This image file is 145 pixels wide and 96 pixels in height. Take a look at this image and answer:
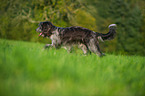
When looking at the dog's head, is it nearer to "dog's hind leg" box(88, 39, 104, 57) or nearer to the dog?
the dog

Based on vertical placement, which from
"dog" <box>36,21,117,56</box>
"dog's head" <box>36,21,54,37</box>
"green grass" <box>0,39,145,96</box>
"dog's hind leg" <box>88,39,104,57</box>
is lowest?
"green grass" <box>0,39,145,96</box>

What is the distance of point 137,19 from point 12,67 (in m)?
27.3

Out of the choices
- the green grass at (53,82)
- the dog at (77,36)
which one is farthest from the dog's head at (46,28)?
the green grass at (53,82)

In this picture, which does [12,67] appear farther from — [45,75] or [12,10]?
[12,10]

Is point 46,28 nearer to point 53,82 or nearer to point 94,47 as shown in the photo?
point 94,47

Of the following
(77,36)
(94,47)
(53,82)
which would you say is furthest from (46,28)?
(53,82)

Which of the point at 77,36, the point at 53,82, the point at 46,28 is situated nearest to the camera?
the point at 53,82

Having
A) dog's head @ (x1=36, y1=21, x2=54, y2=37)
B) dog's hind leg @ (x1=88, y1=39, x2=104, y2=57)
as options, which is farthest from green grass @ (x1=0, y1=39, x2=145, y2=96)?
dog's head @ (x1=36, y1=21, x2=54, y2=37)

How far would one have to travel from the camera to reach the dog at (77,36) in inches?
191

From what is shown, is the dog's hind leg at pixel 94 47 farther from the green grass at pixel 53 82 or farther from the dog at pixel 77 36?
the green grass at pixel 53 82

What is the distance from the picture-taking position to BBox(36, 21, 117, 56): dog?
4859mm

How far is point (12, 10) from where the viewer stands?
13.0 metres

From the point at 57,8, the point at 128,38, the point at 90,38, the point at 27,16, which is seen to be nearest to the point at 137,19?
the point at 128,38

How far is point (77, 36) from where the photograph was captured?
199 inches
